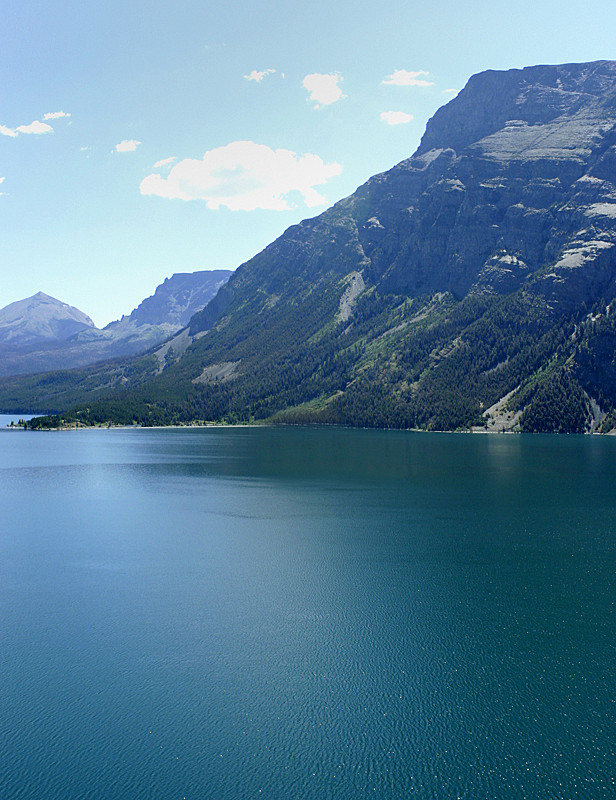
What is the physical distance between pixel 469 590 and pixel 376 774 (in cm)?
2471

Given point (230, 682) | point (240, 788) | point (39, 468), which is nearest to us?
point (240, 788)

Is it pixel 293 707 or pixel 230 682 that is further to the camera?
pixel 230 682

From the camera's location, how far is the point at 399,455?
6412 inches

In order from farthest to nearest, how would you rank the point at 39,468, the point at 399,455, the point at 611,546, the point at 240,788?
the point at 399,455, the point at 39,468, the point at 611,546, the point at 240,788

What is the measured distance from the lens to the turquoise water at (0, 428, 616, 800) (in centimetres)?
2542

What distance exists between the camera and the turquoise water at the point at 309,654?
83.4 ft

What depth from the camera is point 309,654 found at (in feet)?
120

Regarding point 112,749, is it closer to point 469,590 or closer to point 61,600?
point 61,600

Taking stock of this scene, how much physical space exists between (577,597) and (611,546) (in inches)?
Answer: 742

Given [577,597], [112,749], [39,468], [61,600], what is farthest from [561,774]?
[39,468]

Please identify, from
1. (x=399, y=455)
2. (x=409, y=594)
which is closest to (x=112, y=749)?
(x=409, y=594)

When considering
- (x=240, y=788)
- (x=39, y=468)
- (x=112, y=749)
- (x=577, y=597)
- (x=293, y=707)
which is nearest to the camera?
(x=240, y=788)

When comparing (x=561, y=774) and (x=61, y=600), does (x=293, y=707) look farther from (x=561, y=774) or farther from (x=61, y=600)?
(x=61, y=600)

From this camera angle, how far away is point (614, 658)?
3506 cm
